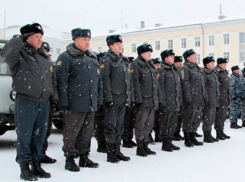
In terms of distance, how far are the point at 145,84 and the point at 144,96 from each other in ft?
0.76

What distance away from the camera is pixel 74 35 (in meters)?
5.52

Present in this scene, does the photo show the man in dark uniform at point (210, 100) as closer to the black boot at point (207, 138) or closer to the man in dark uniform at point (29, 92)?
the black boot at point (207, 138)

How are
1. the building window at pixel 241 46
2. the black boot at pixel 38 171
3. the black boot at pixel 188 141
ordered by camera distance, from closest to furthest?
the black boot at pixel 38 171, the black boot at pixel 188 141, the building window at pixel 241 46

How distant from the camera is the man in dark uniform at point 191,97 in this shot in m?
7.96

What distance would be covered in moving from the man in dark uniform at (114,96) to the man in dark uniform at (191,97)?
2198mm

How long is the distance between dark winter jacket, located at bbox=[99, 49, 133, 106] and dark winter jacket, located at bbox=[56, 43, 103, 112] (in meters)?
0.58

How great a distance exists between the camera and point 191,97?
8047mm

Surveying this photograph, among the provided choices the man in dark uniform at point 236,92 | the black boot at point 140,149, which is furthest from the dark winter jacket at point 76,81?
the man in dark uniform at point 236,92

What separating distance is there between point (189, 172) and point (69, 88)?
2.11 m

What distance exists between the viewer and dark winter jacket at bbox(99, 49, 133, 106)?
5.98 metres

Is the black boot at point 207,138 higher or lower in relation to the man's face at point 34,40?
lower

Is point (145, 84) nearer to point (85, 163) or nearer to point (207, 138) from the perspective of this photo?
point (85, 163)

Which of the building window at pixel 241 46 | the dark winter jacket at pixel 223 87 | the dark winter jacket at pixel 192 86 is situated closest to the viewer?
the dark winter jacket at pixel 192 86

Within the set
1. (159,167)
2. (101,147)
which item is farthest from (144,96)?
(159,167)
